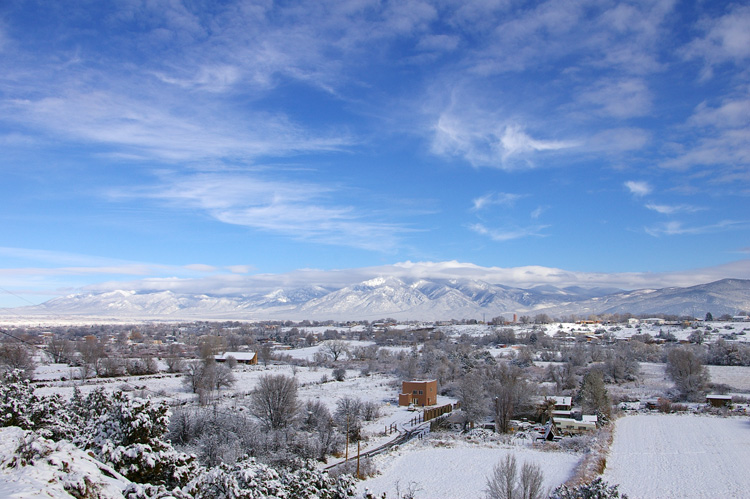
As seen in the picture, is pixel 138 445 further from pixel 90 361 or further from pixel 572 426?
pixel 90 361

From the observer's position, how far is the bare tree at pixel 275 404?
35425mm


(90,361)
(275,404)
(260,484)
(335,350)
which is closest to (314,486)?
(260,484)

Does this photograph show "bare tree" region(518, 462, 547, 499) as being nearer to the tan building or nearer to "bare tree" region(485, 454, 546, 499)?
"bare tree" region(485, 454, 546, 499)

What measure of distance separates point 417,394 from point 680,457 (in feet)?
84.2

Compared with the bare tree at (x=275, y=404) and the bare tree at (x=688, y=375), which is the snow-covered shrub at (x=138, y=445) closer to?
the bare tree at (x=275, y=404)

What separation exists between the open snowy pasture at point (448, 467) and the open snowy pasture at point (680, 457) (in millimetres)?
3285

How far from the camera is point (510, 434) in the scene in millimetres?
39688

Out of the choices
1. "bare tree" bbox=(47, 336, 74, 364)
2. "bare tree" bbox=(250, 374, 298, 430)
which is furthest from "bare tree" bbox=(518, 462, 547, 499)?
"bare tree" bbox=(47, 336, 74, 364)

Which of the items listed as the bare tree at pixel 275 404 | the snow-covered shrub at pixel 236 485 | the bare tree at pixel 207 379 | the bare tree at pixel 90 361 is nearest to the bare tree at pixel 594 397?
the bare tree at pixel 275 404

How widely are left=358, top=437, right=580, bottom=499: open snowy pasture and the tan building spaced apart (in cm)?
1504

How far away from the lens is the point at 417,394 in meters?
51.8

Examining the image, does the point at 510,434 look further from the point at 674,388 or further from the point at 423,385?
the point at 674,388

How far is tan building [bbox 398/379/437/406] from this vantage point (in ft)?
169

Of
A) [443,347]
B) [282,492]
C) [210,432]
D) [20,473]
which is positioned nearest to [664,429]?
[210,432]
